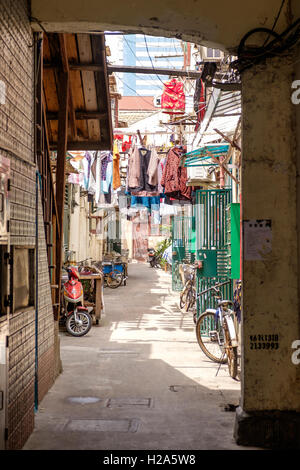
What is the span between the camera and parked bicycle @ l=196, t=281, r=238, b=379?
7.23m

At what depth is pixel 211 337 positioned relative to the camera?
8.69 m

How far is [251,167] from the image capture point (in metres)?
4.91

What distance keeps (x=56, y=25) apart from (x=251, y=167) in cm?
258

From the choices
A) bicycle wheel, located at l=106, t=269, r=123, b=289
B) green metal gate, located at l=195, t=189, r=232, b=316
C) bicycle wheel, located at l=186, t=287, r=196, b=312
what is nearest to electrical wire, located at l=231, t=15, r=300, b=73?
green metal gate, located at l=195, t=189, r=232, b=316

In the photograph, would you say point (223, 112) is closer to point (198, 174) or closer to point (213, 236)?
point (213, 236)

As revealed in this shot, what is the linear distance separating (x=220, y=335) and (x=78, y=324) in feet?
12.1

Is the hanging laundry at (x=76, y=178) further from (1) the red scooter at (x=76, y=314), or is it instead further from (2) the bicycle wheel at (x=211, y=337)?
(2) the bicycle wheel at (x=211, y=337)

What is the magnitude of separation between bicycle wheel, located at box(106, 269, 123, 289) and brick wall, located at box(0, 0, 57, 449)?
17.2m

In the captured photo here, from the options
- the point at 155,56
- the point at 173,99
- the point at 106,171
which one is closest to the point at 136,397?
the point at 106,171

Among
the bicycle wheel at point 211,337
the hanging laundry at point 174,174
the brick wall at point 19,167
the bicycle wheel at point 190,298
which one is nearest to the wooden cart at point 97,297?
the bicycle wheel at point 190,298

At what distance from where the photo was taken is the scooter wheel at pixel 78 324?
35.3ft

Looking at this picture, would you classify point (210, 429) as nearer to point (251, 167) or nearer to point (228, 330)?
point (228, 330)

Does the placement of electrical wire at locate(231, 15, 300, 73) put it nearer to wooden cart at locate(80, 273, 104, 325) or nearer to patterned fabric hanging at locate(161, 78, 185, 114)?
wooden cart at locate(80, 273, 104, 325)

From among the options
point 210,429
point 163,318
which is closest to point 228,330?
point 210,429
